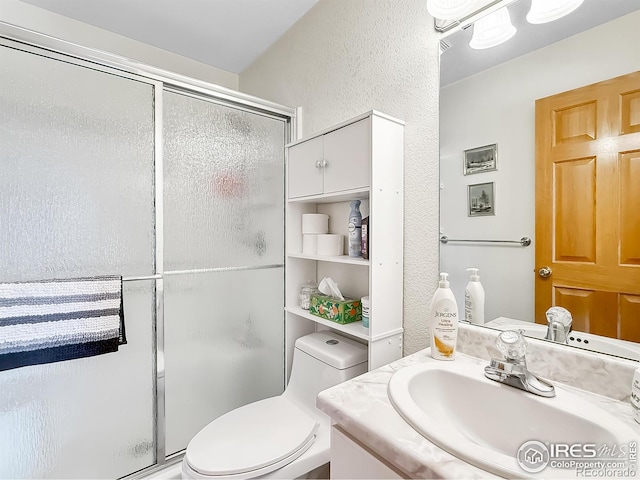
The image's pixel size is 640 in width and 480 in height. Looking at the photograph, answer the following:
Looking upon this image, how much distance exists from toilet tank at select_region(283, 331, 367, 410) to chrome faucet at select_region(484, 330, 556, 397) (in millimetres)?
533

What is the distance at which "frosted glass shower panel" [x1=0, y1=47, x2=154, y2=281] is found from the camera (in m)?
1.03

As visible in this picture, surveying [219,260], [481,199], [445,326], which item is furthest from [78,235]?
[481,199]

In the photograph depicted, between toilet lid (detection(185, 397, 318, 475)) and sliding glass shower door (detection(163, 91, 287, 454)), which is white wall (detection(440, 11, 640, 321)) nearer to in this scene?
toilet lid (detection(185, 397, 318, 475))

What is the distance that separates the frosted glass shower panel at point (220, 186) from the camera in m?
1.36

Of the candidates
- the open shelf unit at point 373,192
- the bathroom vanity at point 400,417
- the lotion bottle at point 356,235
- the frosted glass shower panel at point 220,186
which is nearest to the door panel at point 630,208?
the bathroom vanity at point 400,417

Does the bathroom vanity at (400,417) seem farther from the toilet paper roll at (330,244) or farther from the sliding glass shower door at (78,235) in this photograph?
the sliding glass shower door at (78,235)

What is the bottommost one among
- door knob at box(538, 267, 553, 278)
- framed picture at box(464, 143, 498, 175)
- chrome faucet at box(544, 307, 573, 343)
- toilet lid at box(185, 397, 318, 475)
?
toilet lid at box(185, 397, 318, 475)

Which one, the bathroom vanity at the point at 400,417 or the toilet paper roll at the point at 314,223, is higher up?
the toilet paper roll at the point at 314,223

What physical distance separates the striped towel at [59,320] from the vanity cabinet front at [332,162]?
0.85 m

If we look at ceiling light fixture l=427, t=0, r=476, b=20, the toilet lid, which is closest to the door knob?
ceiling light fixture l=427, t=0, r=476, b=20

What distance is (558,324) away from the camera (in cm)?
81

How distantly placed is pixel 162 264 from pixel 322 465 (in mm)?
1001
